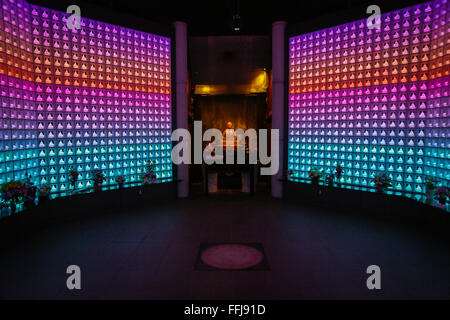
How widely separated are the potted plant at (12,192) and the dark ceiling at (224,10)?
4.27 metres

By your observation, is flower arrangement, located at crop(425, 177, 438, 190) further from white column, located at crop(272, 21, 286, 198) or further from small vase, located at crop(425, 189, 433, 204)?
white column, located at crop(272, 21, 286, 198)

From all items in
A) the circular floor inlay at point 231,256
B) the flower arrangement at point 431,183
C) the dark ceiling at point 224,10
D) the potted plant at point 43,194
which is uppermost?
the dark ceiling at point 224,10

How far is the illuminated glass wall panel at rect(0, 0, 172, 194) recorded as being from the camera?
239 inches

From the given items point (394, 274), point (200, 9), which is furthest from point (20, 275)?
point (200, 9)

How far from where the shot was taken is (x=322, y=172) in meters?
8.20

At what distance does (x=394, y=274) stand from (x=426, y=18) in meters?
5.22

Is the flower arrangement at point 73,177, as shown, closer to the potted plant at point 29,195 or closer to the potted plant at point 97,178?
the potted plant at point 97,178

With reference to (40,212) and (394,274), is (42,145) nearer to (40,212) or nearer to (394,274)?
(40,212)

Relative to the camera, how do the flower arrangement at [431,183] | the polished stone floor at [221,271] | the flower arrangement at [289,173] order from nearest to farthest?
1. the polished stone floor at [221,271]
2. the flower arrangement at [431,183]
3. the flower arrangement at [289,173]

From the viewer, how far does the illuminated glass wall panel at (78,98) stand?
606cm

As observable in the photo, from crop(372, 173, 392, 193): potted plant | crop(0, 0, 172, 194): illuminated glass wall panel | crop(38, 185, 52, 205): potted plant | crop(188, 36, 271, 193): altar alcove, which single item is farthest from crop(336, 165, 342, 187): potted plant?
crop(38, 185, 52, 205): potted plant

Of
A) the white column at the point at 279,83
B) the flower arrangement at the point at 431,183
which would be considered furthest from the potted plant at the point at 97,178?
the flower arrangement at the point at 431,183

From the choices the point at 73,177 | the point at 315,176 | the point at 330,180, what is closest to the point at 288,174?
the point at 315,176

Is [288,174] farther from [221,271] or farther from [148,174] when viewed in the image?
[221,271]
